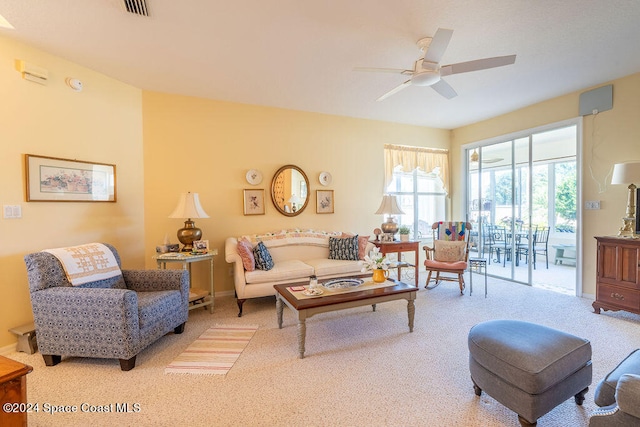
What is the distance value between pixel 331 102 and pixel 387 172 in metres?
1.77

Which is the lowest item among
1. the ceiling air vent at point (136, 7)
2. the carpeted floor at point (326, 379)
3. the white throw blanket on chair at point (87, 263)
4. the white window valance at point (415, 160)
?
the carpeted floor at point (326, 379)

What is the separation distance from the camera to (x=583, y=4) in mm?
2162

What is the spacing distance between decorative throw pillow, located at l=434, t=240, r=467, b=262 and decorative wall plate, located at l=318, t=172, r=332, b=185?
2096 millimetres

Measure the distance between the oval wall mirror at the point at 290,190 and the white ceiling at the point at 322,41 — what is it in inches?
46.3

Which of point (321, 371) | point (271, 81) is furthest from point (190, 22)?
point (321, 371)

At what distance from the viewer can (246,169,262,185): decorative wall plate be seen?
14.0 feet

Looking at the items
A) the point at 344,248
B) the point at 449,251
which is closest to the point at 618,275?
the point at 449,251

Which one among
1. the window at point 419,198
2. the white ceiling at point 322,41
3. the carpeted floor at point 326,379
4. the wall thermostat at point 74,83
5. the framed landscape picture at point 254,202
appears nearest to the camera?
the carpeted floor at point 326,379

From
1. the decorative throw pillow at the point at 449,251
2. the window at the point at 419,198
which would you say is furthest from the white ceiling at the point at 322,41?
the decorative throw pillow at the point at 449,251

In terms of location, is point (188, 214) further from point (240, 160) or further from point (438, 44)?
point (438, 44)

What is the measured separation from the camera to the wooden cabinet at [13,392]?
1329 millimetres

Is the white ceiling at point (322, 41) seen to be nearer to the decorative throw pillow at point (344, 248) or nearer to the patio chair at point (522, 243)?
the decorative throw pillow at point (344, 248)

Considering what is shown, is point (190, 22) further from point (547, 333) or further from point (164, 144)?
point (547, 333)

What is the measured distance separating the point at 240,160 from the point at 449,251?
3.60 meters
